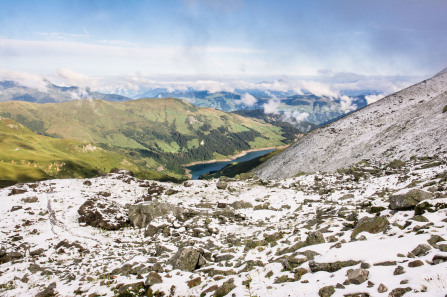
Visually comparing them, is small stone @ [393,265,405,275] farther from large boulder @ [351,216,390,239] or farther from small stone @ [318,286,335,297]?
large boulder @ [351,216,390,239]

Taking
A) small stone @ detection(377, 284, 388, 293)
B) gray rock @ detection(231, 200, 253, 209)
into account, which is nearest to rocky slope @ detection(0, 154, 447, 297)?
small stone @ detection(377, 284, 388, 293)

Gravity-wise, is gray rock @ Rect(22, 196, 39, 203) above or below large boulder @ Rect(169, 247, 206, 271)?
below

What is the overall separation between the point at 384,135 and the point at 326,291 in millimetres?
51152

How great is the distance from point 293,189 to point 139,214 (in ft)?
64.3

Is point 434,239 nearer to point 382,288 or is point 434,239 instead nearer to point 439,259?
point 439,259

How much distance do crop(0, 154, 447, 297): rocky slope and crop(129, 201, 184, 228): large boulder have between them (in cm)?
11

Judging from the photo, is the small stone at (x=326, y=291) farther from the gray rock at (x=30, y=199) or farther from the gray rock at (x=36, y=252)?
the gray rock at (x=30, y=199)

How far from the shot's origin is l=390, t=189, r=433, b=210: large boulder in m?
14.4

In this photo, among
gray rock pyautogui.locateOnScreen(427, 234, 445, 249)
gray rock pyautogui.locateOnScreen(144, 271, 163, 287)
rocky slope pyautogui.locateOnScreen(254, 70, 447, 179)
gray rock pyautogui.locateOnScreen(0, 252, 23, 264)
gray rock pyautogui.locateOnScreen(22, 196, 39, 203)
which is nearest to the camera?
gray rock pyautogui.locateOnScreen(427, 234, 445, 249)

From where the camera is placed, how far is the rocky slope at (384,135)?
37469 millimetres

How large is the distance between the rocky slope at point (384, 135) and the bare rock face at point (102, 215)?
39.0 m

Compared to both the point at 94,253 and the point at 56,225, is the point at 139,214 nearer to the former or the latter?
the point at 94,253

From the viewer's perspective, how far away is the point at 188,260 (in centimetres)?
1438

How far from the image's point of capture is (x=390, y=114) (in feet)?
194
